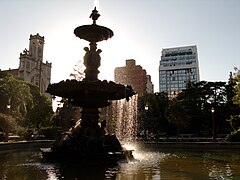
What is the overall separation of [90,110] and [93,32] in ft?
13.1

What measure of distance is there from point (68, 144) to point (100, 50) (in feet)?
17.6

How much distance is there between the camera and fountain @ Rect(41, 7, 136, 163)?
12.2 meters

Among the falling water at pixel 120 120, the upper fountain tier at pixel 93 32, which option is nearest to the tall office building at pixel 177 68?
the falling water at pixel 120 120

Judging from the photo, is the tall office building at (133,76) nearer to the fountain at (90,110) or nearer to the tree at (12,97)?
the tree at (12,97)

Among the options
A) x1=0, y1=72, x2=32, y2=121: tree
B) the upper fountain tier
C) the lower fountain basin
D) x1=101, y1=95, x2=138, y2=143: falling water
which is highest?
the upper fountain tier

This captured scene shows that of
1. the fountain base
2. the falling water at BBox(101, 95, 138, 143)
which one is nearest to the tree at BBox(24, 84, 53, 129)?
the falling water at BBox(101, 95, 138, 143)

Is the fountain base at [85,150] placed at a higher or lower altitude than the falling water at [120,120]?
lower

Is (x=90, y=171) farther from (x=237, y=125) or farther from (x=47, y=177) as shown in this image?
(x=237, y=125)

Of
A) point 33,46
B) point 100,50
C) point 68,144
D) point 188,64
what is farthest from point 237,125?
point 188,64

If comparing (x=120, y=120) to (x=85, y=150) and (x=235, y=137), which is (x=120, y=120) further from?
(x=85, y=150)

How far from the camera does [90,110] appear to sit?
47.8 feet

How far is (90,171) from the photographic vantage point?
970 centimetres

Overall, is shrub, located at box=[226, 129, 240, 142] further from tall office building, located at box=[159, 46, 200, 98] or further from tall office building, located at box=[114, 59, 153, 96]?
tall office building, located at box=[159, 46, 200, 98]

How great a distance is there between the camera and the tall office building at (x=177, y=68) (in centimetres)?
15525
